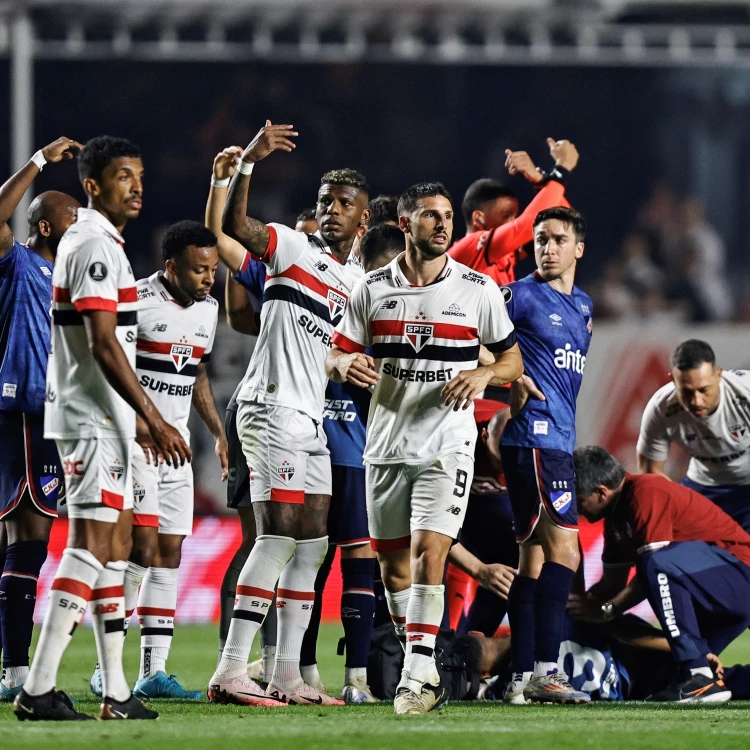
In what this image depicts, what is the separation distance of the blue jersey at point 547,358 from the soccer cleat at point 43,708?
256 centimetres

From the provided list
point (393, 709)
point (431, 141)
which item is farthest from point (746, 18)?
point (393, 709)

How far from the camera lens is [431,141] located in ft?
51.0

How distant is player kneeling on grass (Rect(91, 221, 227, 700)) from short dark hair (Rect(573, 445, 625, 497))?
197 cm

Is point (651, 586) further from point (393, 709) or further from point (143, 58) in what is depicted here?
point (143, 58)

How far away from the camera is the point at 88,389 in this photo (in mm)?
5152

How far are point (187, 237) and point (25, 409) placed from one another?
112cm

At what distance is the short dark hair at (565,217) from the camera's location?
22.3 feet

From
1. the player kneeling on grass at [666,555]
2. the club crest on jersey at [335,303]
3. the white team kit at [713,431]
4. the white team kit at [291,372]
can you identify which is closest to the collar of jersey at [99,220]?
the white team kit at [291,372]

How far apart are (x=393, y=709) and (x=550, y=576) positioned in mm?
1038

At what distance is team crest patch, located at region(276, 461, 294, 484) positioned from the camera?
6.09 meters

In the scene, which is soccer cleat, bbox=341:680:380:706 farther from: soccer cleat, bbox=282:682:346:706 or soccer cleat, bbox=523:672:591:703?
soccer cleat, bbox=523:672:591:703

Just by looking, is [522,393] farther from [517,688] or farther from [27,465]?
[27,465]

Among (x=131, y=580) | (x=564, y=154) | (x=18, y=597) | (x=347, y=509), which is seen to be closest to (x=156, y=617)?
(x=131, y=580)

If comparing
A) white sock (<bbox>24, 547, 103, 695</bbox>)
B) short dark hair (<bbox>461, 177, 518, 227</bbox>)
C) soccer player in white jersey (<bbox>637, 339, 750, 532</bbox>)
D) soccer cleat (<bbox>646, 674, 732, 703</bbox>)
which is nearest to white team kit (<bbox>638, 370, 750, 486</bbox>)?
soccer player in white jersey (<bbox>637, 339, 750, 532</bbox>)
